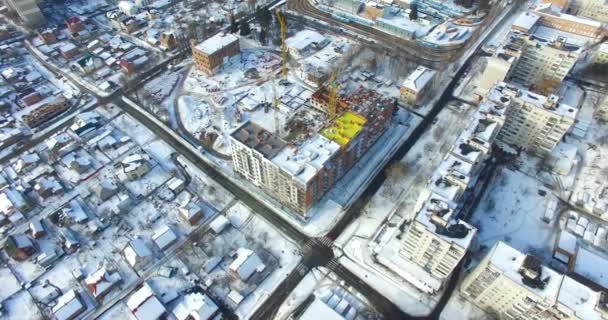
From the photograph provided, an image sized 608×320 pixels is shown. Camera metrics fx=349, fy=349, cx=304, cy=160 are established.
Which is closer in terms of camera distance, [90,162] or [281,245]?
[281,245]

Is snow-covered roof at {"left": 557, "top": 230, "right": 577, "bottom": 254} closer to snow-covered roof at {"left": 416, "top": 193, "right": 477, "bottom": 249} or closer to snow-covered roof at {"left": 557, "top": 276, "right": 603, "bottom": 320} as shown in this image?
snow-covered roof at {"left": 557, "top": 276, "right": 603, "bottom": 320}

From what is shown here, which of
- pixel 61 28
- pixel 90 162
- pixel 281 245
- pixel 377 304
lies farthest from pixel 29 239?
pixel 61 28

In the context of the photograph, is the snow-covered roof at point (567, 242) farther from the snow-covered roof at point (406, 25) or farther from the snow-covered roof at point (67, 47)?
the snow-covered roof at point (67, 47)

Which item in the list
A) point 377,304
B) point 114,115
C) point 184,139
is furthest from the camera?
point 114,115

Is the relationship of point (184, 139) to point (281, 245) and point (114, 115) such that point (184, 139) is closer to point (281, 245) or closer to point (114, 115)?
point (114, 115)

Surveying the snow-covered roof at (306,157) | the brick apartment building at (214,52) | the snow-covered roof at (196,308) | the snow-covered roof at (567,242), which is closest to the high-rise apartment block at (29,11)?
the brick apartment building at (214,52)

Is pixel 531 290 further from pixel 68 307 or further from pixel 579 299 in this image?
pixel 68 307
